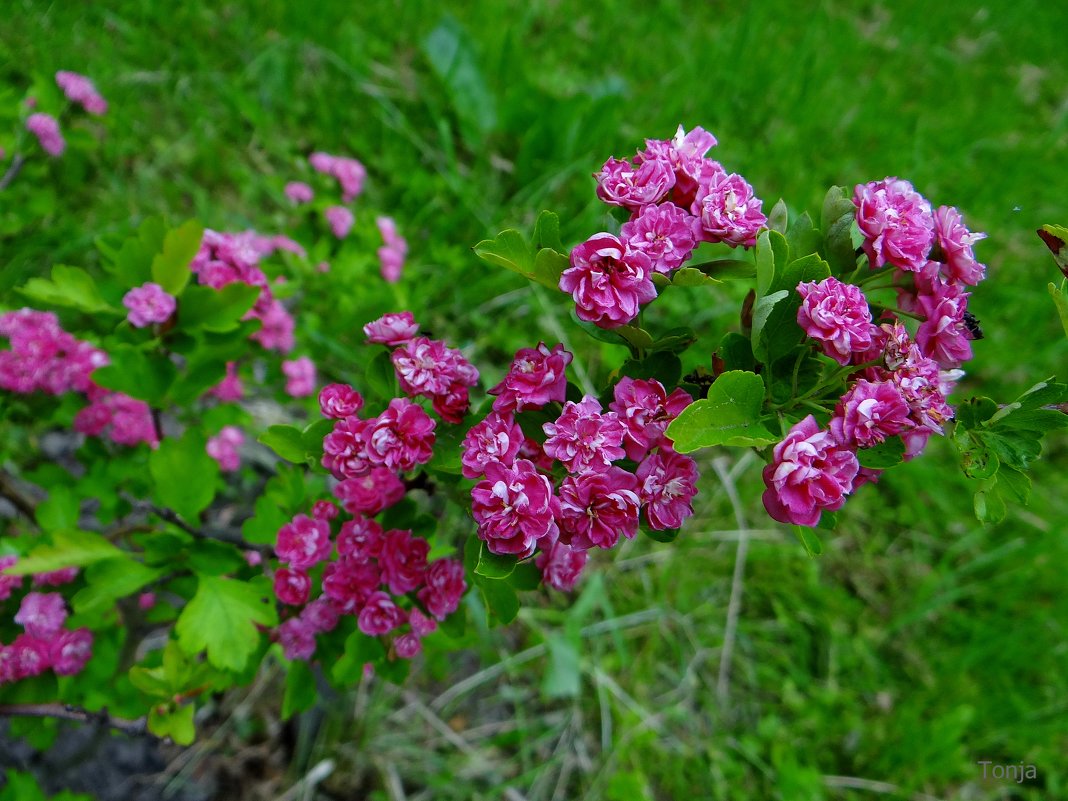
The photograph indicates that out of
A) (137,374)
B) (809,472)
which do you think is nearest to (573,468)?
(809,472)

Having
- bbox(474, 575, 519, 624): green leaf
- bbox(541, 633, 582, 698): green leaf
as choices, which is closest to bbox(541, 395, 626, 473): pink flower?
bbox(474, 575, 519, 624): green leaf

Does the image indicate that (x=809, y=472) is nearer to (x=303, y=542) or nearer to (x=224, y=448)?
(x=303, y=542)

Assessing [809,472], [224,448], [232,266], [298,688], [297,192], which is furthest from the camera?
[297,192]

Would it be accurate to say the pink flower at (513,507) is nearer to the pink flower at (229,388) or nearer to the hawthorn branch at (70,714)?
the hawthorn branch at (70,714)

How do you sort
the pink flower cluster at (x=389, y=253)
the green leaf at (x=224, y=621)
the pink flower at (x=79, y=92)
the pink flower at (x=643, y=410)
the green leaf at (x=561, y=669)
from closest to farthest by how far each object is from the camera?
the pink flower at (x=643, y=410), the green leaf at (x=224, y=621), the pink flower at (x=79, y=92), the green leaf at (x=561, y=669), the pink flower cluster at (x=389, y=253)

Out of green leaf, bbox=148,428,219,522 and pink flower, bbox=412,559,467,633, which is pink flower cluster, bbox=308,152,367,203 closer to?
green leaf, bbox=148,428,219,522

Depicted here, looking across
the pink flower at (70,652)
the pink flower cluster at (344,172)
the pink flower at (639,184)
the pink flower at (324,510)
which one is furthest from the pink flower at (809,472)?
the pink flower cluster at (344,172)
